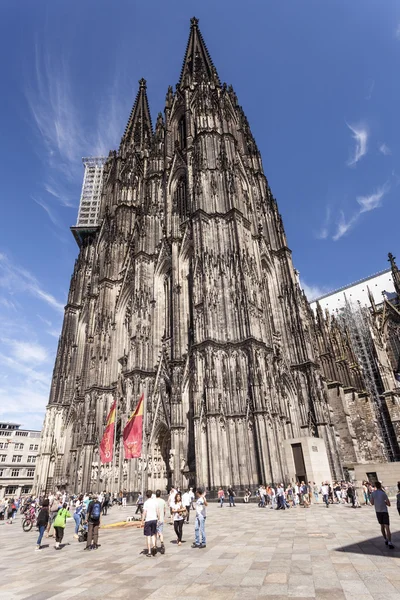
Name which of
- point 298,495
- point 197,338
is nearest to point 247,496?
point 298,495

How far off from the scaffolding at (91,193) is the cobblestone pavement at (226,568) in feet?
159

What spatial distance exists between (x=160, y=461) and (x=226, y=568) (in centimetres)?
2185

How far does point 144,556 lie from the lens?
7.67 m

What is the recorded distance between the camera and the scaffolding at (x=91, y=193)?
5369 centimetres

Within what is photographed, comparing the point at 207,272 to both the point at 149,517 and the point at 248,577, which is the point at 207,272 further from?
the point at 248,577

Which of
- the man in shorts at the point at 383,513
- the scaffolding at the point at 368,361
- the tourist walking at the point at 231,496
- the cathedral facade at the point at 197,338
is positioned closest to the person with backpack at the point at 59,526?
the man in shorts at the point at 383,513

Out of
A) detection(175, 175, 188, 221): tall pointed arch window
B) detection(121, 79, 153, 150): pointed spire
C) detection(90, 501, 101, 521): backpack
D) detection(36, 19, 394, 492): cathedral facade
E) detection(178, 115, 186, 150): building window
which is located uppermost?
detection(121, 79, 153, 150): pointed spire

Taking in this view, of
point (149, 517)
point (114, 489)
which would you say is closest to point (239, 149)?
point (114, 489)

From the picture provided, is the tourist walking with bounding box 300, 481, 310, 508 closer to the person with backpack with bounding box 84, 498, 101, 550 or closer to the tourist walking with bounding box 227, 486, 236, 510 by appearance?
the tourist walking with bounding box 227, 486, 236, 510

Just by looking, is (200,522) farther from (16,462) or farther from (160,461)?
(16,462)

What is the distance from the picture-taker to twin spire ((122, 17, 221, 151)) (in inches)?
1775

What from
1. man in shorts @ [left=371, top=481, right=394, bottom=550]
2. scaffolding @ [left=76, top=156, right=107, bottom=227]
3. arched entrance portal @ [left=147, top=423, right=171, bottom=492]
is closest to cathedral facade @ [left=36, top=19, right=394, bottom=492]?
arched entrance portal @ [left=147, top=423, right=171, bottom=492]

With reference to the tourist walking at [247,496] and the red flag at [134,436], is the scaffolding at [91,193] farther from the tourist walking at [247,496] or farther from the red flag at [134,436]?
the tourist walking at [247,496]

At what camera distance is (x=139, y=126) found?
53.6m
